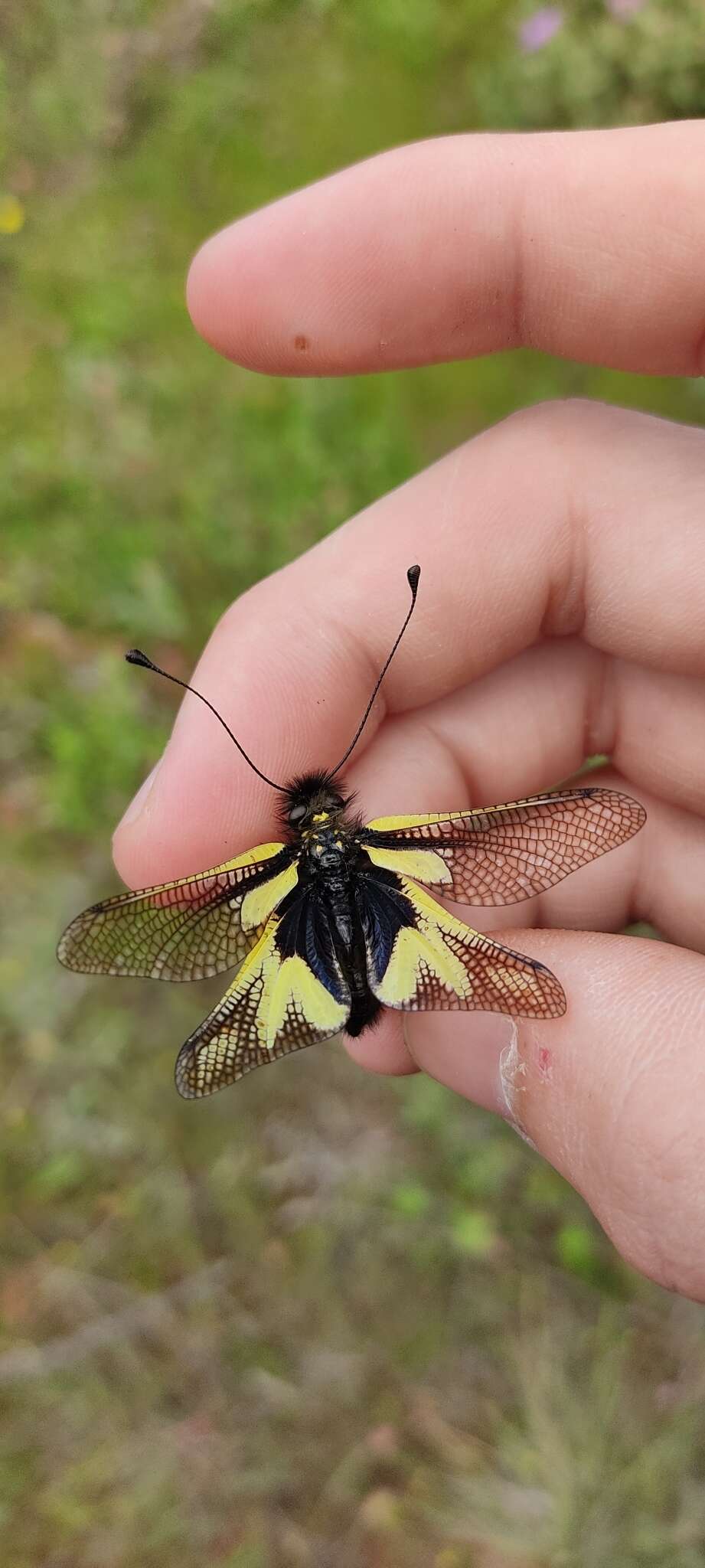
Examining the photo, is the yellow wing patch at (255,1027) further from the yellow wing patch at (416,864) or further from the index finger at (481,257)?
the index finger at (481,257)

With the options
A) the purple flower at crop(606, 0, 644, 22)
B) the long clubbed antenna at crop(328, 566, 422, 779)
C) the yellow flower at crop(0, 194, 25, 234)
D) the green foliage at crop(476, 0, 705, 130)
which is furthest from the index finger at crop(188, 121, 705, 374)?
the yellow flower at crop(0, 194, 25, 234)

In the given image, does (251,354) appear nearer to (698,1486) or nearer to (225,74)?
(698,1486)

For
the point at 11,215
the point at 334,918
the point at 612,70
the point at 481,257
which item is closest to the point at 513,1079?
the point at 334,918

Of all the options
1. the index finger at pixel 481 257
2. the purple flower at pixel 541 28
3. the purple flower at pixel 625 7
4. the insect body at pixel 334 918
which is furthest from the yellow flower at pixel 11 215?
the insect body at pixel 334 918

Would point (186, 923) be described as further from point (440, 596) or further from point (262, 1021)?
point (440, 596)

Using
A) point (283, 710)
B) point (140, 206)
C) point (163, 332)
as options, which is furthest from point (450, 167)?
point (140, 206)
